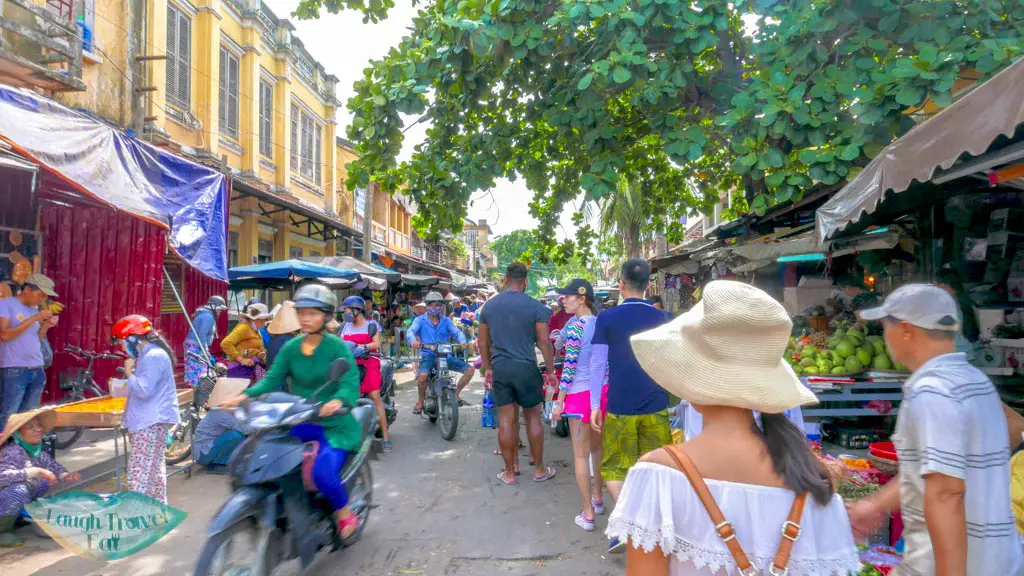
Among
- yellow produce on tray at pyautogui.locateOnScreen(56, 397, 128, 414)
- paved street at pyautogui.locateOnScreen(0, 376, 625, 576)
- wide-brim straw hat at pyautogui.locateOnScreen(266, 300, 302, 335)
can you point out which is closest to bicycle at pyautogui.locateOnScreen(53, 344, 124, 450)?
yellow produce on tray at pyautogui.locateOnScreen(56, 397, 128, 414)

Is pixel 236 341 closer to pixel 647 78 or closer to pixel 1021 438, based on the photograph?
pixel 647 78

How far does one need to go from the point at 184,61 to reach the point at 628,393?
13.1 m

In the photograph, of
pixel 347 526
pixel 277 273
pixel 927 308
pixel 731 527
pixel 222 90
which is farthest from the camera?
pixel 222 90

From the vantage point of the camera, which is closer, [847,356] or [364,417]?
[364,417]

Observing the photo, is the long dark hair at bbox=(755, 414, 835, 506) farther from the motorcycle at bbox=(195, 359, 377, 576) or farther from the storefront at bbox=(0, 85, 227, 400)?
the storefront at bbox=(0, 85, 227, 400)

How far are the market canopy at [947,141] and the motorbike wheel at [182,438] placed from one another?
6.46 m

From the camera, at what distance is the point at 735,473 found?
1467 mm

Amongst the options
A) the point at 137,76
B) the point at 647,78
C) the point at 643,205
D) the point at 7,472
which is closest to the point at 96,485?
the point at 7,472

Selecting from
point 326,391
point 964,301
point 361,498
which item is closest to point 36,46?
point 326,391

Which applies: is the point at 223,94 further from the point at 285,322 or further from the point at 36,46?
the point at 285,322

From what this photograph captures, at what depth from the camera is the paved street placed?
4059 millimetres

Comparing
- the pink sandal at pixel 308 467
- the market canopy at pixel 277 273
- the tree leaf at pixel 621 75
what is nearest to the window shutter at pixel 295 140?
the market canopy at pixel 277 273

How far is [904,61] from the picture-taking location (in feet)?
16.1

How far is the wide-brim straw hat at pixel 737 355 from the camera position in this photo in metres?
1.52
